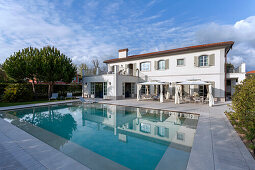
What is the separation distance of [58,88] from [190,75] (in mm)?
19382

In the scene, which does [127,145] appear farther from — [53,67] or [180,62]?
[53,67]

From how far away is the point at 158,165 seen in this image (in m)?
3.49

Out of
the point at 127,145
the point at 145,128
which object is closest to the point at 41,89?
the point at 145,128

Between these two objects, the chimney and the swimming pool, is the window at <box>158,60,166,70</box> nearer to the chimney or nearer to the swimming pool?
the chimney

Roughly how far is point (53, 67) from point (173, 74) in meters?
Result: 16.0

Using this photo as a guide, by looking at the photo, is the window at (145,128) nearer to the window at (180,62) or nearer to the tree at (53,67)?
the window at (180,62)

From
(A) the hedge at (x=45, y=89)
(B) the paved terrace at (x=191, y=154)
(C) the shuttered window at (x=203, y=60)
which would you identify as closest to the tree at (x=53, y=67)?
(A) the hedge at (x=45, y=89)

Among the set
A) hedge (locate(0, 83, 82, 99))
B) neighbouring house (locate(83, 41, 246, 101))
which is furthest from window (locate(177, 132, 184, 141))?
hedge (locate(0, 83, 82, 99))

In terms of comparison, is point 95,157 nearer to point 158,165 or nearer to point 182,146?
point 158,165

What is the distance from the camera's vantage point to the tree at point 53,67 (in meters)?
15.9

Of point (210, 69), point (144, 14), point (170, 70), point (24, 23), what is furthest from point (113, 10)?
point (210, 69)

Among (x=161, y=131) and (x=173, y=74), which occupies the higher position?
(x=173, y=74)

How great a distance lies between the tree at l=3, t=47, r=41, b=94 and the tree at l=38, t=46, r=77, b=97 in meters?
0.75

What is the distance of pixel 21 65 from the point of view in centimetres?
1541
